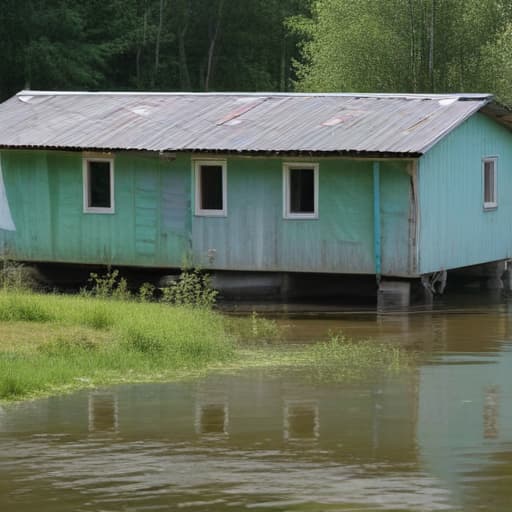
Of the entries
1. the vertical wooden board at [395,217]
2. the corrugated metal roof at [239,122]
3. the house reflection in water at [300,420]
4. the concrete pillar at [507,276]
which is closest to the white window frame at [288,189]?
the corrugated metal roof at [239,122]

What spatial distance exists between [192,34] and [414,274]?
37123 mm

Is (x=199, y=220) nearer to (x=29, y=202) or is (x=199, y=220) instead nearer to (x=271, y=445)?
(x=29, y=202)

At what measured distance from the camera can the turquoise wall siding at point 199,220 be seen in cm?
2328

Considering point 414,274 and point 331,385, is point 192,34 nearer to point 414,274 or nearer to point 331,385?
point 414,274

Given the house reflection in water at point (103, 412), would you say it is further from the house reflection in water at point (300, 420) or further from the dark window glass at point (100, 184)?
the dark window glass at point (100, 184)

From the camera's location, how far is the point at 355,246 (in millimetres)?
23328

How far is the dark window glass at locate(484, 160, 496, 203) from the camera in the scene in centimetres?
2598

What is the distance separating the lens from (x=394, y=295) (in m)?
23.0

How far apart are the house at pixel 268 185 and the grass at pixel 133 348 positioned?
3.48 metres

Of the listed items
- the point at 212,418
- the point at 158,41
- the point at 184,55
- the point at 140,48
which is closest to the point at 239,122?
the point at 212,418

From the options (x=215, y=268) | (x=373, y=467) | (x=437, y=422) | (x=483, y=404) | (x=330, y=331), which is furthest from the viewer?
(x=215, y=268)

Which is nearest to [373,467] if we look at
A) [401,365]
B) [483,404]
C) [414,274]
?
[483,404]

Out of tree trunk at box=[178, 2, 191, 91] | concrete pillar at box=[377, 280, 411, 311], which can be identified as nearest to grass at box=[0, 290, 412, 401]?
concrete pillar at box=[377, 280, 411, 311]

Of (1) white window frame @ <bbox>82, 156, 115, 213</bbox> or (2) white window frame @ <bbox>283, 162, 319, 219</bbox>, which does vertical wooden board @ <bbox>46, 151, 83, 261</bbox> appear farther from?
(2) white window frame @ <bbox>283, 162, 319, 219</bbox>
